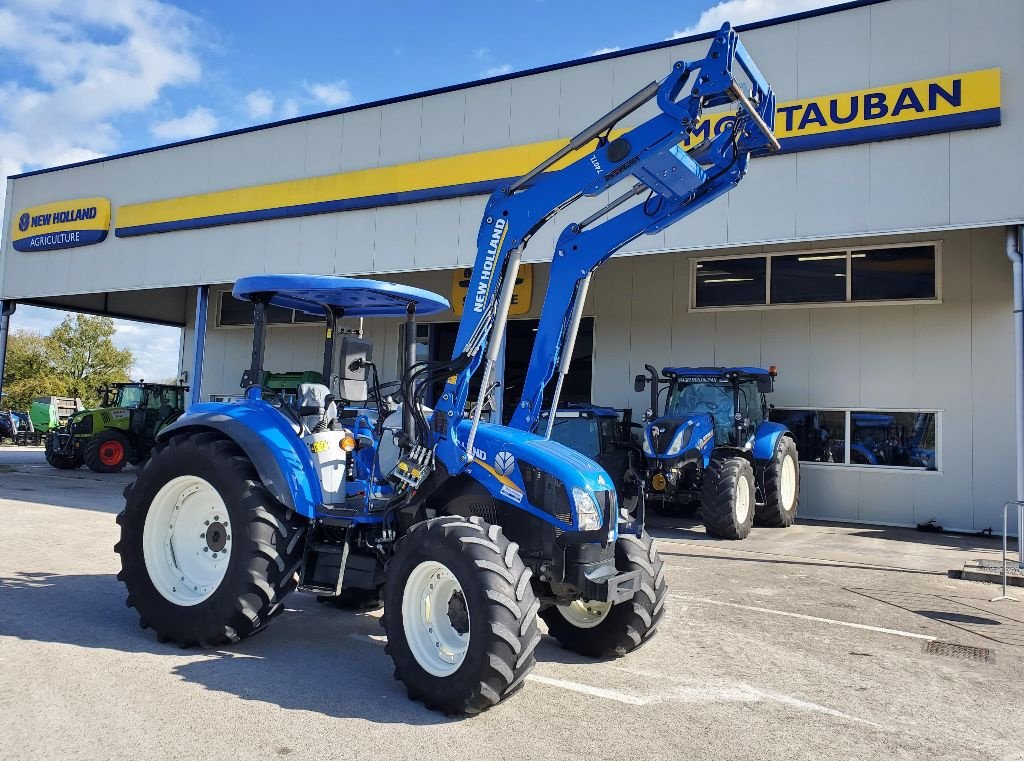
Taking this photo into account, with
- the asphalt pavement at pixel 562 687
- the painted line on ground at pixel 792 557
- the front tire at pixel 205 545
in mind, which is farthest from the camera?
the painted line on ground at pixel 792 557

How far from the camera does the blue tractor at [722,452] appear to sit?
10531 mm

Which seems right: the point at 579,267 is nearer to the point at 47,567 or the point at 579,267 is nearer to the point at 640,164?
the point at 640,164

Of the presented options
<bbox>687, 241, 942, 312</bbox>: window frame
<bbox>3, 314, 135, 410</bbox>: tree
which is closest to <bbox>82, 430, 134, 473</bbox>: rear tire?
<bbox>687, 241, 942, 312</bbox>: window frame

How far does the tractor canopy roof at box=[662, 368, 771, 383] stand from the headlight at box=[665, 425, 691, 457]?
62.7 inches

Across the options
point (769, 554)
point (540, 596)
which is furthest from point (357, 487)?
point (769, 554)

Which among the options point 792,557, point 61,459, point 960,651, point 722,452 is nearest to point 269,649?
point 960,651

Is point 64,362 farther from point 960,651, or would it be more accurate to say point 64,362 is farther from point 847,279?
point 960,651

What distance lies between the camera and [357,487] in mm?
5277

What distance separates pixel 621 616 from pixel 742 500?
21.0 ft

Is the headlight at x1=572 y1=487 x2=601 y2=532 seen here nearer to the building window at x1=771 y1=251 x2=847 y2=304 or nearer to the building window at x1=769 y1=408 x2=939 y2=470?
the building window at x1=769 y1=408 x2=939 y2=470

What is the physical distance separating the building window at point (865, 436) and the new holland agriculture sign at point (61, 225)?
1577 cm

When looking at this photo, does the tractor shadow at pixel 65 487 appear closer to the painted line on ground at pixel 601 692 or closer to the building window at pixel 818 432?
the painted line on ground at pixel 601 692

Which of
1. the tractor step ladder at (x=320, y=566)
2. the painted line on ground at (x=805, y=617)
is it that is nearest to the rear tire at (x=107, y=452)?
the tractor step ladder at (x=320, y=566)

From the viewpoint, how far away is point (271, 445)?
4996 mm
